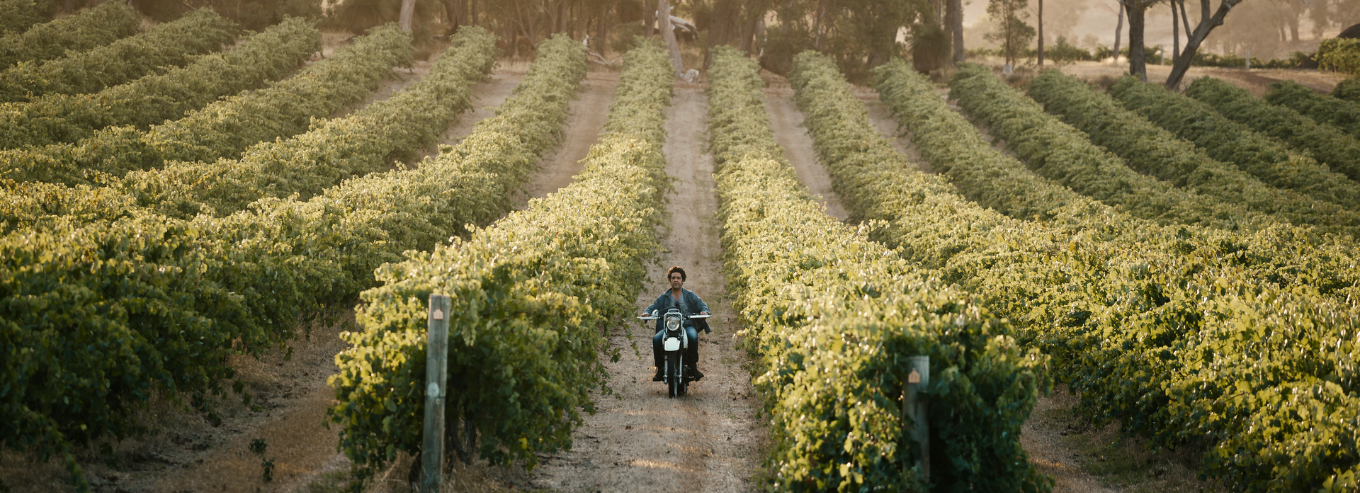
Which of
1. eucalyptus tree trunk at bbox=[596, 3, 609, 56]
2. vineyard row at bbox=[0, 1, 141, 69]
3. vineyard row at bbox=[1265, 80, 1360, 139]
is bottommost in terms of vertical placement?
vineyard row at bbox=[1265, 80, 1360, 139]

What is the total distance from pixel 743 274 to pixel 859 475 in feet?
25.1

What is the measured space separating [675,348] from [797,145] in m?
25.7

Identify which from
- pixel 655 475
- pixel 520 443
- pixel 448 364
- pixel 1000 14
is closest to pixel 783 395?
pixel 655 475

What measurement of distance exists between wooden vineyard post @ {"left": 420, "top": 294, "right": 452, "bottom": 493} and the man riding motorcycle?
15.2 ft

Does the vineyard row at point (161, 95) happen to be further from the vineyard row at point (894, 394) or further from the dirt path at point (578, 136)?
the vineyard row at point (894, 394)

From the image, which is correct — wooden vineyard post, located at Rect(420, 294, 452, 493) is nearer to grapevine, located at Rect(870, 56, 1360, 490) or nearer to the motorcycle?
the motorcycle

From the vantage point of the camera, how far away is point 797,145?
36.6 m

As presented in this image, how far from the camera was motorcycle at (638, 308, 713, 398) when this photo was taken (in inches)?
467

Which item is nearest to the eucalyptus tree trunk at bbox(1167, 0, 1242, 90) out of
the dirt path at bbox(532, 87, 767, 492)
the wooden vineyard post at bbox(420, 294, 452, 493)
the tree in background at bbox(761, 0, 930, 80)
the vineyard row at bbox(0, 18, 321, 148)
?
the tree in background at bbox(761, 0, 930, 80)

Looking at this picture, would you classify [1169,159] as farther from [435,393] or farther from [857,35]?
[435,393]

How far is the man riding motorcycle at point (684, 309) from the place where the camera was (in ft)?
39.6

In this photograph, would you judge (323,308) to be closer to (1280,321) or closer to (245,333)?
(245,333)

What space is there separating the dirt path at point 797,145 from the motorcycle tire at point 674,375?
12.3 m

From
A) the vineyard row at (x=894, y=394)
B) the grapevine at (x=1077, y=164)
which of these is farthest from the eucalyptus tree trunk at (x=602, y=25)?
the vineyard row at (x=894, y=394)
